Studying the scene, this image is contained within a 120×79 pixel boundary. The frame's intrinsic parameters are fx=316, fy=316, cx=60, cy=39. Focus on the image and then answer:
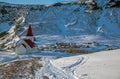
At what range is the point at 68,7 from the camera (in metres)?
95.2

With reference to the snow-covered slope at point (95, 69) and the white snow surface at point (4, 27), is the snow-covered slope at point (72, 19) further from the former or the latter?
the snow-covered slope at point (95, 69)

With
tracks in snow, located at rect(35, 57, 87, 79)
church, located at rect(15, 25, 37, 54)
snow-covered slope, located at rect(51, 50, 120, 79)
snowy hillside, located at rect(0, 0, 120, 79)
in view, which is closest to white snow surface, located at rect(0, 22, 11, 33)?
snowy hillside, located at rect(0, 0, 120, 79)

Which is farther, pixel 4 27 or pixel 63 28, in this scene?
pixel 4 27

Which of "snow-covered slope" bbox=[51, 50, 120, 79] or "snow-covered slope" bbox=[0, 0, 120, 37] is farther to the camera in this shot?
"snow-covered slope" bbox=[0, 0, 120, 37]

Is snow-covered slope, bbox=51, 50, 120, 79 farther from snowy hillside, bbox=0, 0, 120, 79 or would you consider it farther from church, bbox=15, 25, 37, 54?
church, bbox=15, 25, 37, 54

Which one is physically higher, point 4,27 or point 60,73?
point 4,27

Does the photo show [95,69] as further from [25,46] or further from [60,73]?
[25,46]

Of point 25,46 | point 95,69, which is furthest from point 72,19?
point 95,69

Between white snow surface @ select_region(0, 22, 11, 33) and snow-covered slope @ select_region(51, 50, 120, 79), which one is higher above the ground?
white snow surface @ select_region(0, 22, 11, 33)

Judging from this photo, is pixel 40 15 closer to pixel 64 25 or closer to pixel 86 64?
pixel 64 25

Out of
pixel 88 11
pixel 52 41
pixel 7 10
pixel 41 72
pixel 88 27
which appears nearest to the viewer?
pixel 41 72

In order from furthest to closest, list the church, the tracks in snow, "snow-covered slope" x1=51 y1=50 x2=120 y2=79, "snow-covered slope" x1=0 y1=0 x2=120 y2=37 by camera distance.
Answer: "snow-covered slope" x1=0 y1=0 x2=120 y2=37 < the church < the tracks in snow < "snow-covered slope" x1=51 y1=50 x2=120 y2=79

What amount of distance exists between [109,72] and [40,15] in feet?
226

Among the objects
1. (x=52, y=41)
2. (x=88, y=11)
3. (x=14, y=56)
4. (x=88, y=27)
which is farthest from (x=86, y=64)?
(x=88, y=11)
